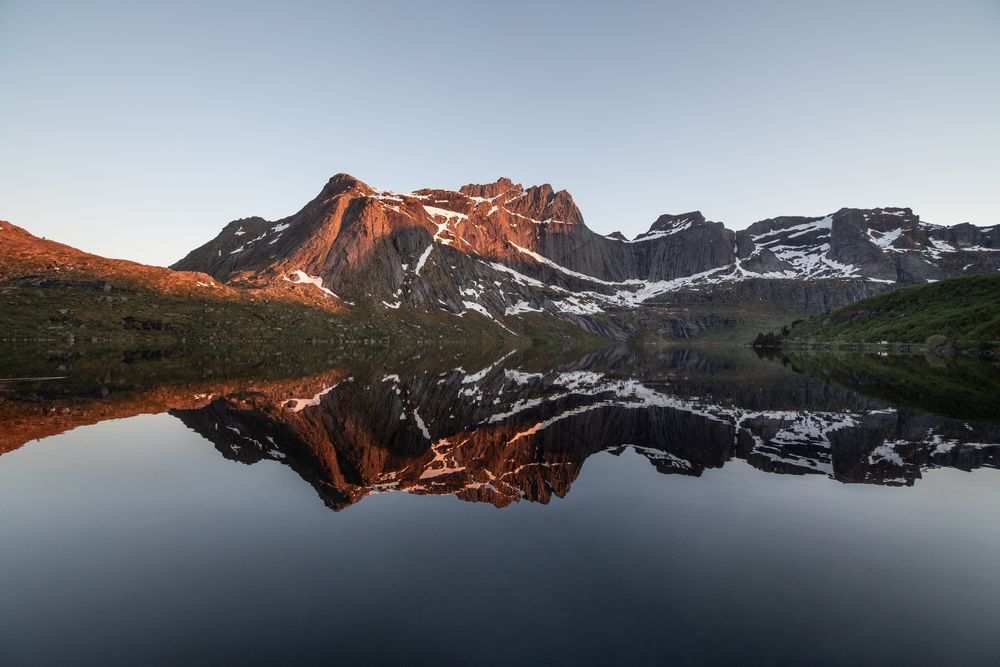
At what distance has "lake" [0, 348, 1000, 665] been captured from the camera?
27.8 ft

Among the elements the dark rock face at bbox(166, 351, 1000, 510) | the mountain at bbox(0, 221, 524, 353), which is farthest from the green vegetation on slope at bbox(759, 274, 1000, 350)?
the mountain at bbox(0, 221, 524, 353)

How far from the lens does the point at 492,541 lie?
12883mm

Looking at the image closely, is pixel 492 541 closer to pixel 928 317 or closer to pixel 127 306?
pixel 127 306

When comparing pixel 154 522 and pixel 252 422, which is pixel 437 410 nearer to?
pixel 252 422

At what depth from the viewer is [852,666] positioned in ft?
25.5

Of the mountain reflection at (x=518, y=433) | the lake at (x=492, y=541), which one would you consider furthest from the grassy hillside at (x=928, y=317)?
the lake at (x=492, y=541)

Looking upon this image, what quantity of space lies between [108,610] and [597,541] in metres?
11.2

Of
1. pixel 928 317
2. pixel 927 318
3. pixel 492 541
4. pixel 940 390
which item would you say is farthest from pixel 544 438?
pixel 928 317

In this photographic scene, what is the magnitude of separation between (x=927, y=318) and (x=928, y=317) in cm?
95

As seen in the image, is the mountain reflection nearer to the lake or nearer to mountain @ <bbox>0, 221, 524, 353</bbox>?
the lake

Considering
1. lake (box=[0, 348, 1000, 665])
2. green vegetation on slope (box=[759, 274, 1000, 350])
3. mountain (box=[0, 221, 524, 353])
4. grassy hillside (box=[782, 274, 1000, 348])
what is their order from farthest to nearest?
grassy hillside (box=[782, 274, 1000, 348]) → green vegetation on slope (box=[759, 274, 1000, 350]) → mountain (box=[0, 221, 524, 353]) → lake (box=[0, 348, 1000, 665])

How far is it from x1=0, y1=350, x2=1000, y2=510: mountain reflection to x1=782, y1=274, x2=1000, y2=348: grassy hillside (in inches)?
3989

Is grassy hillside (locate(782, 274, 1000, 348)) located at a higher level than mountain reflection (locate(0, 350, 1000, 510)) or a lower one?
higher

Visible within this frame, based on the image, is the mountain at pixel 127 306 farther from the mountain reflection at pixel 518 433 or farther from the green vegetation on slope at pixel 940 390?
the green vegetation on slope at pixel 940 390
